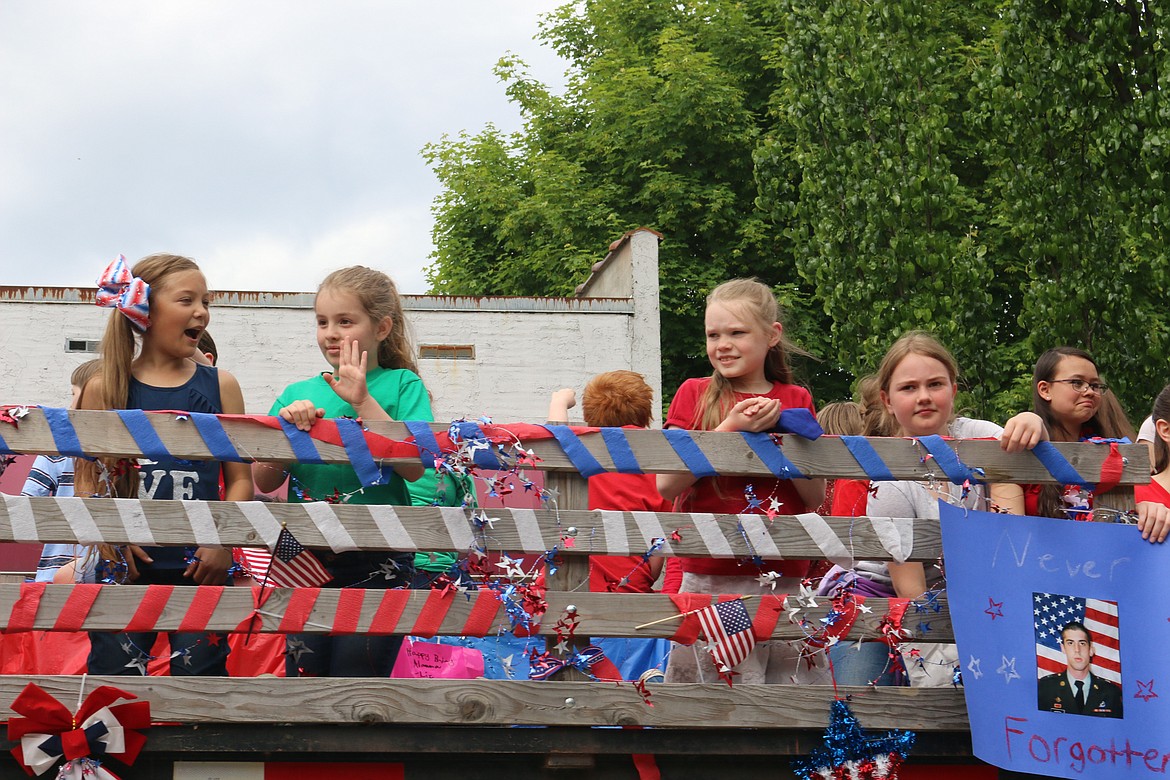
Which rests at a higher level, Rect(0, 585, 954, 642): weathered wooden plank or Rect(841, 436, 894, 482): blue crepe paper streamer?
Rect(841, 436, 894, 482): blue crepe paper streamer

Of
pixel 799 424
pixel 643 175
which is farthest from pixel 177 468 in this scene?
pixel 643 175

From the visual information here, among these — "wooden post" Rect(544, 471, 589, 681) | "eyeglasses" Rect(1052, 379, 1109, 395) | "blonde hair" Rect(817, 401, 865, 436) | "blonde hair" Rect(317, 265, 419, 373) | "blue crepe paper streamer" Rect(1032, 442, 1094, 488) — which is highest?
"blonde hair" Rect(317, 265, 419, 373)

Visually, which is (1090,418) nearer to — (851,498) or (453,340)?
(851,498)

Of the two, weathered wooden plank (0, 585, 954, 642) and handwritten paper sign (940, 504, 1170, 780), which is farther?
handwritten paper sign (940, 504, 1170, 780)

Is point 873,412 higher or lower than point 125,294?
lower

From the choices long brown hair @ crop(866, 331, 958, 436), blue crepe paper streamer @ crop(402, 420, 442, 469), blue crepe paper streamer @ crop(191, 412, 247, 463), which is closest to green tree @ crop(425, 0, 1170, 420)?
long brown hair @ crop(866, 331, 958, 436)

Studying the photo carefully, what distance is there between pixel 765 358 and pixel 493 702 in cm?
155

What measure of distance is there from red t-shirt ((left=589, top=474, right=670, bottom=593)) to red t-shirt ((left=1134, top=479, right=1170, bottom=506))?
6.22 feet

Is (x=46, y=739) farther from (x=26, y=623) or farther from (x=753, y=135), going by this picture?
(x=753, y=135)

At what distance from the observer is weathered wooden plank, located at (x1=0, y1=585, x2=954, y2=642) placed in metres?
3.85

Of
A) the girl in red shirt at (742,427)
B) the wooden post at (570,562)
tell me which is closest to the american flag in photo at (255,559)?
the wooden post at (570,562)

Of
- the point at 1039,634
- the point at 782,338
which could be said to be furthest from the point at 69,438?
the point at 1039,634

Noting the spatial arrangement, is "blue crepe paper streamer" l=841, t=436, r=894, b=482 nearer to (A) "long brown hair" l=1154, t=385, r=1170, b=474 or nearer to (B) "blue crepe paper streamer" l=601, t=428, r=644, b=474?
(B) "blue crepe paper streamer" l=601, t=428, r=644, b=474

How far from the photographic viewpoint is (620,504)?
5.64m
